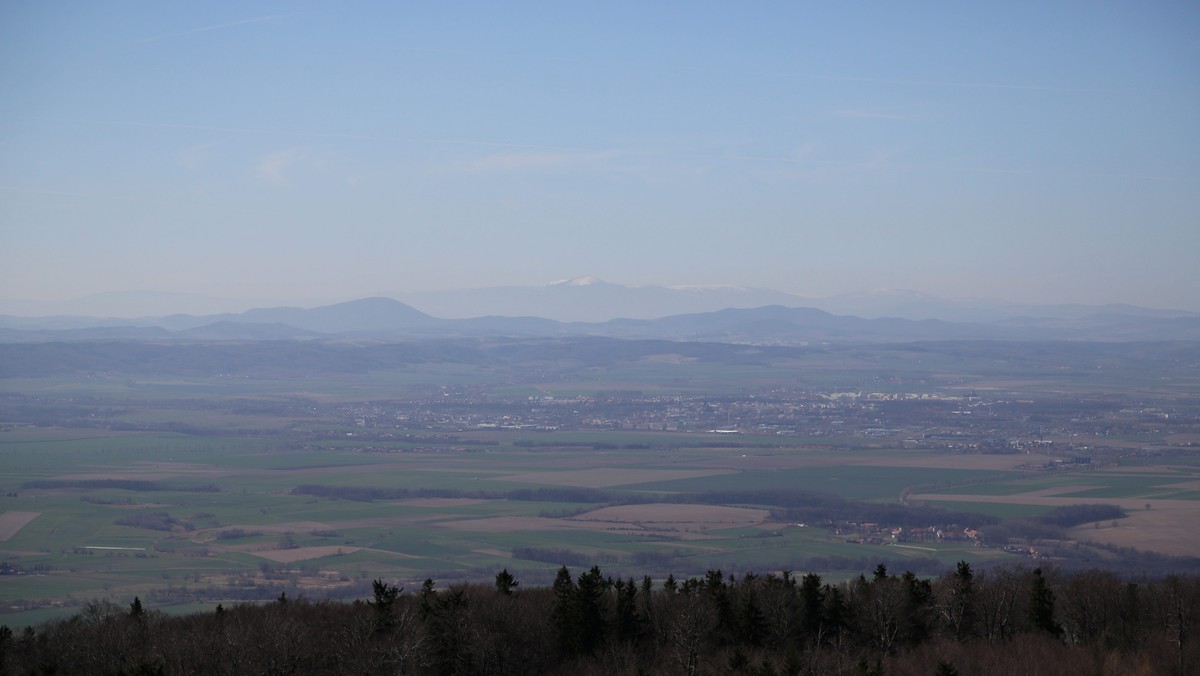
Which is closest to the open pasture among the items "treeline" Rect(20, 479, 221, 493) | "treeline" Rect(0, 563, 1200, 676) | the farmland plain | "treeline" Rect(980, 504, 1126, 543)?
"treeline" Rect(20, 479, 221, 493)

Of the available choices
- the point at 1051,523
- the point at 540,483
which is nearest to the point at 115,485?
the point at 540,483

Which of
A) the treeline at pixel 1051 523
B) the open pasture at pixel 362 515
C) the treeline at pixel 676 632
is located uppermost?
the treeline at pixel 676 632

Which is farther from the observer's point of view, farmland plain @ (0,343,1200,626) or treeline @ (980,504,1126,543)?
treeline @ (980,504,1126,543)

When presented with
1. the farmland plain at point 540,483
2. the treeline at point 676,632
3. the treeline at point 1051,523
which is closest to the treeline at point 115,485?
the farmland plain at point 540,483

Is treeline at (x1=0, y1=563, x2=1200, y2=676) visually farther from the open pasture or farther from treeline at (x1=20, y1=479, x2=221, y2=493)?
treeline at (x1=20, y1=479, x2=221, y2=493)

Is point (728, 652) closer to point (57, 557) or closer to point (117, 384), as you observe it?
point (57, 557)

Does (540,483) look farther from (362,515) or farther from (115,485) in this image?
(115,485)

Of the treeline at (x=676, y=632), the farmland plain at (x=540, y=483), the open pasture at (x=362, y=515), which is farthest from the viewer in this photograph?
the farmland plain at (x=540, y=483)

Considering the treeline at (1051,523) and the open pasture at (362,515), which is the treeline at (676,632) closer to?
the open pasture at (362,515)
